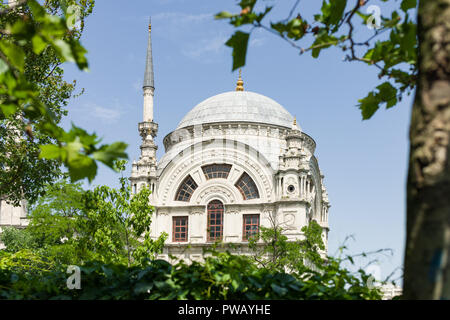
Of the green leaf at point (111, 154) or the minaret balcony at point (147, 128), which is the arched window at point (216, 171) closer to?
the minaret balcony at point (147, 128)

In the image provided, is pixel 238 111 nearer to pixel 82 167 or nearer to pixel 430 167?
pixel 82 167

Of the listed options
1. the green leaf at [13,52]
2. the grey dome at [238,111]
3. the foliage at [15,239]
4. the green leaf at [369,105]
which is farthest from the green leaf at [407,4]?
the foliage at [15,239]

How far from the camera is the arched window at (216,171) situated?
3922 centimetres

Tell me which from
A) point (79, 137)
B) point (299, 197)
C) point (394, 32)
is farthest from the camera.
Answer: point (299, 197)

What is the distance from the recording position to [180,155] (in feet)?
130

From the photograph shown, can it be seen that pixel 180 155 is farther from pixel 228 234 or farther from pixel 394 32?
pixel 394 32

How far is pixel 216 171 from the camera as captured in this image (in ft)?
129

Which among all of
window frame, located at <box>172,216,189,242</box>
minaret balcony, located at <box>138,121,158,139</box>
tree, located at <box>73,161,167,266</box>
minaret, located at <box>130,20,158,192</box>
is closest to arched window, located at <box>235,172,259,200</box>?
window frame, located at <box>172,216,189,242</box>

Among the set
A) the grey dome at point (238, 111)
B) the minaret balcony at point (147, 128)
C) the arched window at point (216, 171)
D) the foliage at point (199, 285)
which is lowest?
the foliage at point (199, 285)

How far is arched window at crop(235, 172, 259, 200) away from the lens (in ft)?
127

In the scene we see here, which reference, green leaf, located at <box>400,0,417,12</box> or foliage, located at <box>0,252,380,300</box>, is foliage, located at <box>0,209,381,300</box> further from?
green leaf, located at <box>400,0,417,12</box>

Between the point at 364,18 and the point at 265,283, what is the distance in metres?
2.73

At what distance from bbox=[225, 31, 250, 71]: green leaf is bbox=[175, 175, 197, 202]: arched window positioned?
35.3 metres
